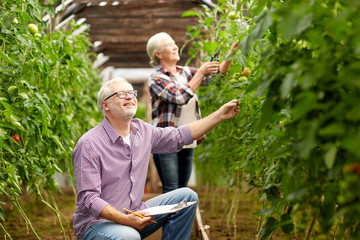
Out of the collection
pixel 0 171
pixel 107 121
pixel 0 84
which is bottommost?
pixel 0 171

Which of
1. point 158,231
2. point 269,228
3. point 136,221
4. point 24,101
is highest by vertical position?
point 24,101

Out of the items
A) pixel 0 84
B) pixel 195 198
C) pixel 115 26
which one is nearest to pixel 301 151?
pixel 195 198

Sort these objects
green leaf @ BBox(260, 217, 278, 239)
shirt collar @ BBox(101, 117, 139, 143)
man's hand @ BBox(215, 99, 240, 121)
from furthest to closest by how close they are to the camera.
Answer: man's hand @ BBox(215, 99, 240, 121) < shirt collar @ BBox(101, 117, 139, 143) < green leaf @ BBox(260, 217, 278, 239)

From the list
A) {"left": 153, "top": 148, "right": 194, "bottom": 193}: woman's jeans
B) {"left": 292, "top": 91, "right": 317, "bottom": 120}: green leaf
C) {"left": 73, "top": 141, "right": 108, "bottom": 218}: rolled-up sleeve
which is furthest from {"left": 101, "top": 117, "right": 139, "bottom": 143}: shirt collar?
{"left": 292, "top": 91, "right": 317, "bottom": 120}: green leaf

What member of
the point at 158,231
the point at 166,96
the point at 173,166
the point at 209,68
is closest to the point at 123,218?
the point at 173,166

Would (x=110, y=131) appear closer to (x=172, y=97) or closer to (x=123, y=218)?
(x=123, y=218)

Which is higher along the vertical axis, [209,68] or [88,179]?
[209,68]

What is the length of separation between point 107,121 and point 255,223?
1.89 metres

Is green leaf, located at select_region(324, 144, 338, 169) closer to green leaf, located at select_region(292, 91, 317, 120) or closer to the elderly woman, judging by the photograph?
green leaf, located at select_region(292, 91, 317, 120)

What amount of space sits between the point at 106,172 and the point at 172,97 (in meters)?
0.66

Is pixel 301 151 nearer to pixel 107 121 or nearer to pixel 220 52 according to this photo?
pixel 107 121

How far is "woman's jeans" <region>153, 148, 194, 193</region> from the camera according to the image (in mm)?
2475

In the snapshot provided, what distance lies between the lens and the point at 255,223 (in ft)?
11.6

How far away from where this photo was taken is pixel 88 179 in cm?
182
